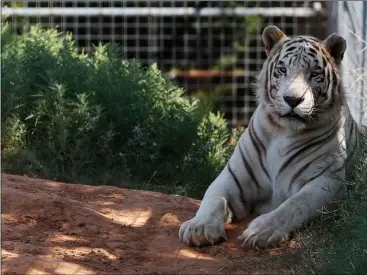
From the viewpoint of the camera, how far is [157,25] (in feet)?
37.2

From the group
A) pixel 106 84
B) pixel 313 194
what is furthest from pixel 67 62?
pixel 313 194

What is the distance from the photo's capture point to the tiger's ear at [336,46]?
5938mm

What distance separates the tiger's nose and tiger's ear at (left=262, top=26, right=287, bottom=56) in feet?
2.11

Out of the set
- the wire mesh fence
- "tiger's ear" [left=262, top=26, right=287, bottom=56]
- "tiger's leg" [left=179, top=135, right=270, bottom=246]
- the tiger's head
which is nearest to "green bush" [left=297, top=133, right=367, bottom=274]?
the tiger's head

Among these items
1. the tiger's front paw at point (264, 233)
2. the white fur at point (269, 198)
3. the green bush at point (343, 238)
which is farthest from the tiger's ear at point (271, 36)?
the tiger's front paw at point (264, 233)

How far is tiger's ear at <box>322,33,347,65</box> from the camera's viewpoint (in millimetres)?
5938

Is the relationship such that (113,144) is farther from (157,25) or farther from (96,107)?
(157,25)

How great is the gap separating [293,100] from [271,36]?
689mm

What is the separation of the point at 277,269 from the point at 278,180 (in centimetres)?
108

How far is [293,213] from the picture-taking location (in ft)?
17.7

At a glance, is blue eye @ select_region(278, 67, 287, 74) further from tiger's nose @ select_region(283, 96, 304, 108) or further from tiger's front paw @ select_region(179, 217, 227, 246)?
tiger's front paw @ select_region(179, 217, 227, 246)

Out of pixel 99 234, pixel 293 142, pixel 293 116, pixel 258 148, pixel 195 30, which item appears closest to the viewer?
pixel 99 234

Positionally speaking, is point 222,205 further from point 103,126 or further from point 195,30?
point 195,30

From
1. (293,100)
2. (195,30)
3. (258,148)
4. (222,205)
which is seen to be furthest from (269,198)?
(195,30)
